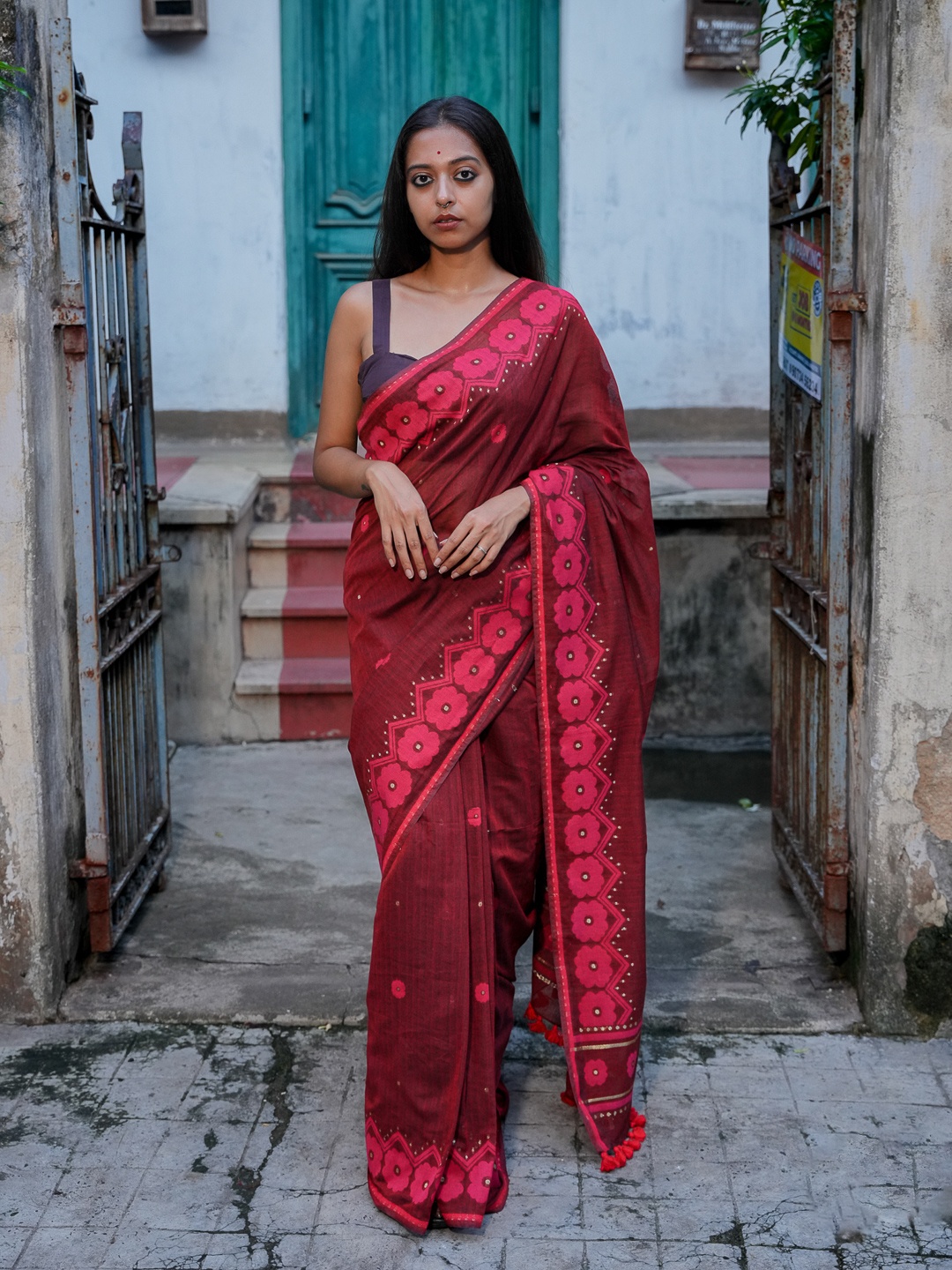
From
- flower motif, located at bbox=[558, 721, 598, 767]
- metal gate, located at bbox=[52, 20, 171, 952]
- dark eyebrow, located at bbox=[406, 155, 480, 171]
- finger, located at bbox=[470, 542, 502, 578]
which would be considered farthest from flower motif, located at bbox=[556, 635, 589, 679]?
metal gate, located at bbox=[52, 20, 171, 952]

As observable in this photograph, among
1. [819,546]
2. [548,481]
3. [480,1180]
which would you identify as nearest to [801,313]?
[819,546]

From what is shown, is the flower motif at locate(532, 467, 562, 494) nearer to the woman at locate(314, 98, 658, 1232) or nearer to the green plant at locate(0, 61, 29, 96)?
the woman at locate(314, 98, 658, 1232)

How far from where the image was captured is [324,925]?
12.8ft

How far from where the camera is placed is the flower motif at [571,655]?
2.70 m

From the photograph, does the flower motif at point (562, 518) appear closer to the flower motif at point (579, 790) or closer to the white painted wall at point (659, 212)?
the flower motif at point (579, 790)

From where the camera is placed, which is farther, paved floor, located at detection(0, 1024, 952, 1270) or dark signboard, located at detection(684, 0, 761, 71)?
dark signboard, located at detection(684, 0, 761, 71)

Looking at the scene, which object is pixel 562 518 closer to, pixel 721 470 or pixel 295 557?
pixel 295 557

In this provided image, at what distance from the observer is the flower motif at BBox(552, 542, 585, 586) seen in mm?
2676

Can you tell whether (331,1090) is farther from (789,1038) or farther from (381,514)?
(381,514)

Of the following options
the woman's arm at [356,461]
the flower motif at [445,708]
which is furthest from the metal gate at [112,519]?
the flower motif at [445,708]

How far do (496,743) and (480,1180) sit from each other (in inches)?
31.2

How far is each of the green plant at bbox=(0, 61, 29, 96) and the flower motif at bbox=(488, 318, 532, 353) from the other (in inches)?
47.7

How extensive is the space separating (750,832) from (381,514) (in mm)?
2435

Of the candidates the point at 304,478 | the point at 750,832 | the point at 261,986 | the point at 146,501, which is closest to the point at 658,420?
the point at 304,478
